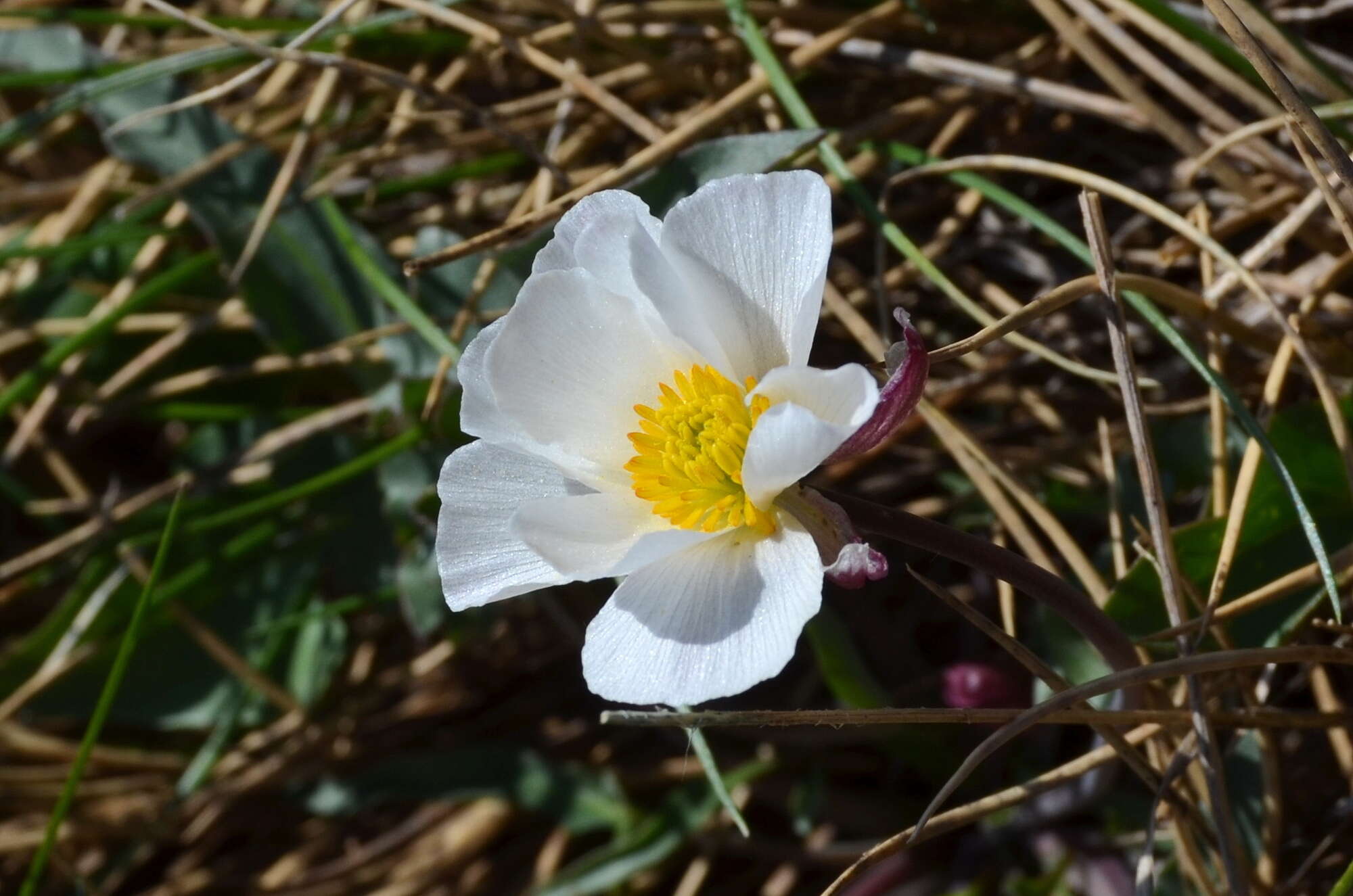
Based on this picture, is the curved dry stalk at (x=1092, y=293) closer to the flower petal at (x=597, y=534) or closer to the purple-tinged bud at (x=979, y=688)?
the flower petal at (x=597, y=534)

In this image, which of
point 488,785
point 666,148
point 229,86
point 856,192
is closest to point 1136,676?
point 856,192

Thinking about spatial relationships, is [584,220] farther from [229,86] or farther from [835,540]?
[229,86]

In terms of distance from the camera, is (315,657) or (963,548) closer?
(963,548)

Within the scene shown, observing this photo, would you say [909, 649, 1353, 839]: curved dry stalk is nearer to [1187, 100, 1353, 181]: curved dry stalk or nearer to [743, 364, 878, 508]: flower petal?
[743, 364, 878, 508]: flower petal

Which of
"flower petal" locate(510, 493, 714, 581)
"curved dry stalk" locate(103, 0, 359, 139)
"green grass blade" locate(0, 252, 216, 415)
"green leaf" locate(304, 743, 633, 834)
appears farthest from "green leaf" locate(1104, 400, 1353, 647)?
"green grass blade" locate(0, 252, 216, 415)

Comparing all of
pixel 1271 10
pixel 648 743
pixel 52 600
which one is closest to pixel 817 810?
pixel 648 743

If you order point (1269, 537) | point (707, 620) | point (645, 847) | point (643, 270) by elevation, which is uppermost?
point (643, 270)

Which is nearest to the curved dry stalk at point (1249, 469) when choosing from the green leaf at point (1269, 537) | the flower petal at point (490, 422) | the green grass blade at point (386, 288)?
the green leaf at point (1269, 537)

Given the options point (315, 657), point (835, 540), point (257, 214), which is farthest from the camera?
point (315, 657)
